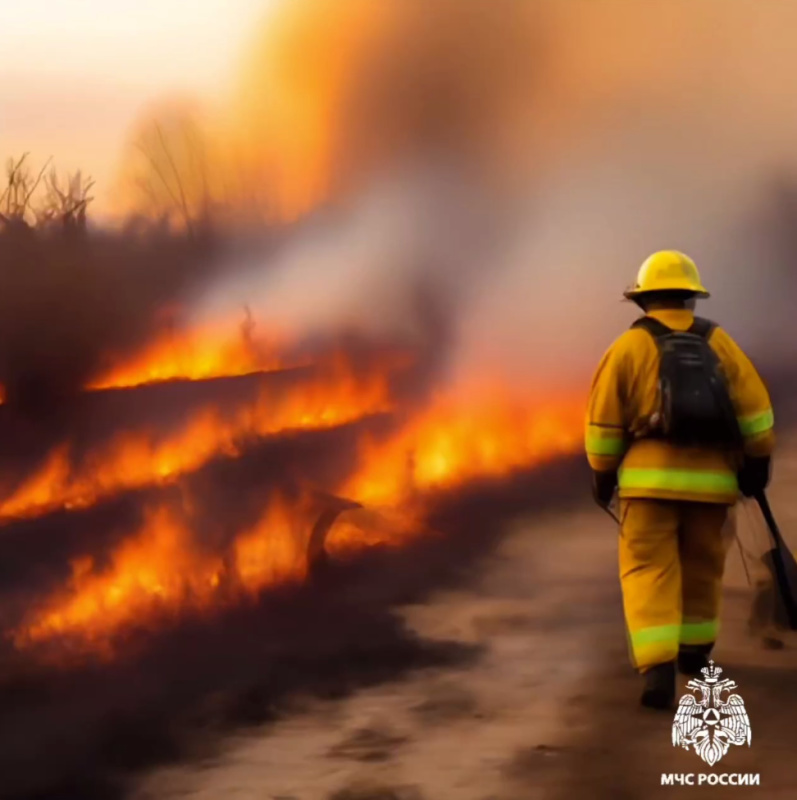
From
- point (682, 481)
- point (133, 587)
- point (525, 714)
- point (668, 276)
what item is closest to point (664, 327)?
point (668, 276)

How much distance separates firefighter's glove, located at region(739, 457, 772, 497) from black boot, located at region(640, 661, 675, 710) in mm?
479

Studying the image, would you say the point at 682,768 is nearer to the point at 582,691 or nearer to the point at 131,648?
the point at 582,691

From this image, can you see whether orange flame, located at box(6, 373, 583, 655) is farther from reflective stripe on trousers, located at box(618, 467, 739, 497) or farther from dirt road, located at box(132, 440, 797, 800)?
reflective stripe on trousers, located at box(618, 467, 739, 497)

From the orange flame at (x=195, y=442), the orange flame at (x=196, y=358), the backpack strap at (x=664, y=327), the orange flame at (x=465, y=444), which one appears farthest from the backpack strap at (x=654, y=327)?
the orange flame at (x=196, y=358)

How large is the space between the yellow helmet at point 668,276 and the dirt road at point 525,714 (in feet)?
2.23

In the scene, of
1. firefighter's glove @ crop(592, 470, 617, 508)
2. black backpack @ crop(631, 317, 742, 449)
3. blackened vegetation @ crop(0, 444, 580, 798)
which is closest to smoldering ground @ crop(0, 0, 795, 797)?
blackened vegetation @ crop(0, 444, 580, 798)

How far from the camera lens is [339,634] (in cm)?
295

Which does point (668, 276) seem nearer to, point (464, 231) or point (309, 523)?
point (464, 231)

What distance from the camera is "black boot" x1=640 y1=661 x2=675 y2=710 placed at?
274 cm

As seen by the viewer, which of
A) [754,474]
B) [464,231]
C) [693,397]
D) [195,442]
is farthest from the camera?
[464,231]

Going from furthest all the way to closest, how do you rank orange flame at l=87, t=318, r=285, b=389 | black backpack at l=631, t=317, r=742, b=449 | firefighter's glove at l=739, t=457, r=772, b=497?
orange flame at l=87, t=318, r=285, b=389 → firefighter's glove at l=739, t=457, r=772, b=497 → black backpack at l=631, t=317, r=742, b=449

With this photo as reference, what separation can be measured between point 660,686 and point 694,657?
0.18 meters

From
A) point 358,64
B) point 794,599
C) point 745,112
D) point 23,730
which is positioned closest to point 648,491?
point 794,599

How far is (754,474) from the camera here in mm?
2777
